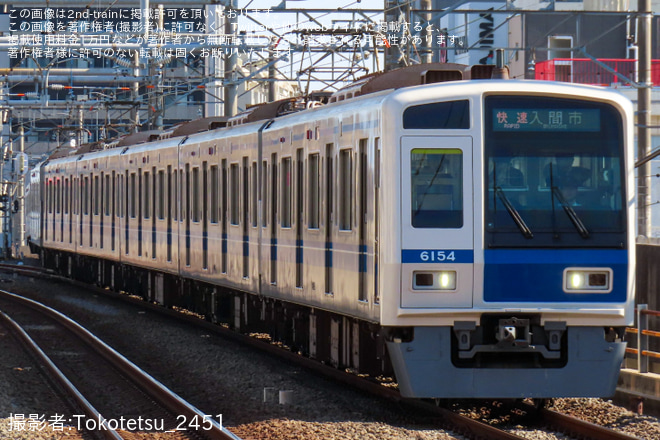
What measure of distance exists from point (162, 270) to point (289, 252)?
7.87 meters

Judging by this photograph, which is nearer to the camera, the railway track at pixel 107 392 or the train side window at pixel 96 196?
the railway track at pixel 107 392

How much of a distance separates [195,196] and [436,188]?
927 centimetres

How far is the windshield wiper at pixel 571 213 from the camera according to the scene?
32.1 feet

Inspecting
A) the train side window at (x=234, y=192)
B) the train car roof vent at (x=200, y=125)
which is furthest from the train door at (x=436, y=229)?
the train car roof vent at (x=200, y=125)

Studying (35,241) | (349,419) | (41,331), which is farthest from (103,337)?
(35,241)

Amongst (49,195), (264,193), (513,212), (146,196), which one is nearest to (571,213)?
(513,212)

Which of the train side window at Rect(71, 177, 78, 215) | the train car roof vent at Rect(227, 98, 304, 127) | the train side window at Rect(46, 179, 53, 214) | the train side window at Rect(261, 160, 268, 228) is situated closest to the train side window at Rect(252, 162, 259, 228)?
the train side window at Rect(261, 160, 268, 228)

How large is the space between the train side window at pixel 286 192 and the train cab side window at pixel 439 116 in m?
3.80

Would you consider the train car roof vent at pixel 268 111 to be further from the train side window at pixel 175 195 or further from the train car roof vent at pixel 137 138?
the train car roof vent at pixel 137 138

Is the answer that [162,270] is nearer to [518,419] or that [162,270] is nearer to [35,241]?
[518,419]

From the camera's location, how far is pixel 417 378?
9.76 m

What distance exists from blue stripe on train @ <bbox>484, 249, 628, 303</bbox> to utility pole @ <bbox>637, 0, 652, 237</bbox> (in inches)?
159

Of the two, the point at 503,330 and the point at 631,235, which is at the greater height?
the point at 631,235

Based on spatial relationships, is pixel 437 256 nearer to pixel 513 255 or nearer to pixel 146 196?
pixel 513 255
